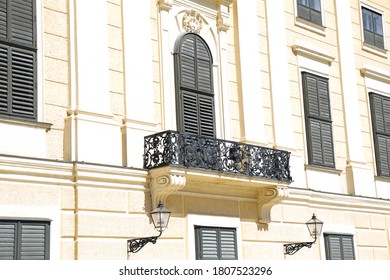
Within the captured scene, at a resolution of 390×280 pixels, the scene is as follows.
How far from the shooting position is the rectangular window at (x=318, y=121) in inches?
714

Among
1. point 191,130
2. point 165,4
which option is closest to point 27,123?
point 191,130

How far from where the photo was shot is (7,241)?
1197 cm

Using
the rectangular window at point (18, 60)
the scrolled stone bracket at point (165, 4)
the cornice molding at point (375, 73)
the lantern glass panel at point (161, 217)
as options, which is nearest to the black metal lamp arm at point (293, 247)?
the lantern glass panel at point (161, 217)

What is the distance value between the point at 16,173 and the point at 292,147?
285 inches

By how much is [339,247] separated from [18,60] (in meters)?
9.08

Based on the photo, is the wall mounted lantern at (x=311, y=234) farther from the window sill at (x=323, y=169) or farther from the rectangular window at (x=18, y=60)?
the rectangular window at (x=18, y=60)

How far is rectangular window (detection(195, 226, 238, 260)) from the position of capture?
14750 millimetres

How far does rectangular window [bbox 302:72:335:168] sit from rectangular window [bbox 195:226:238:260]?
3.61m

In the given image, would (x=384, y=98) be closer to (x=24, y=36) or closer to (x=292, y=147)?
Answer: (x=292, y=147)

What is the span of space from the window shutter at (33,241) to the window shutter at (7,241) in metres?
0.15

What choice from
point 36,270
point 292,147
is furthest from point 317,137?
point 36,270

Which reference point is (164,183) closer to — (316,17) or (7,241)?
(7,241)

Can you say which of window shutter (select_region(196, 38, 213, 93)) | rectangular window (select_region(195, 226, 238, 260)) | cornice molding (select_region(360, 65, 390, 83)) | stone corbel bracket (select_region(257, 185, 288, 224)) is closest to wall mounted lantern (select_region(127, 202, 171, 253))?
rectangular window (select_region(195, 226, 238, 260))

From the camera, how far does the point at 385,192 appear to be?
19984 millimetres
